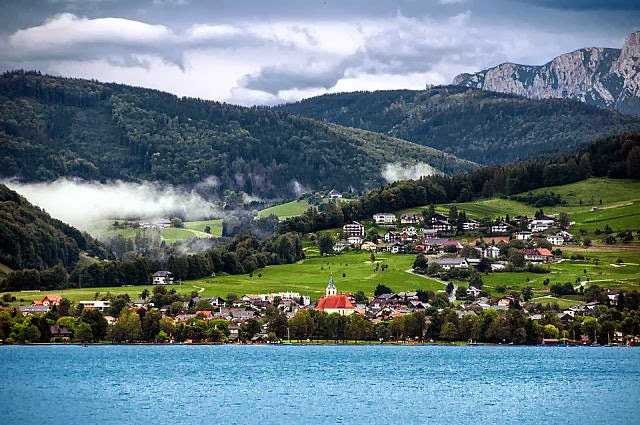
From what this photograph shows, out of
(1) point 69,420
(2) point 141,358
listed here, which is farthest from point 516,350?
(1) point 69,420

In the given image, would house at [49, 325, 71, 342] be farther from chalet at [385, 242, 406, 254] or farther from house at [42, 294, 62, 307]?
chalet at [385, 242, 406, 254]

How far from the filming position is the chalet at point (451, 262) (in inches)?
6909

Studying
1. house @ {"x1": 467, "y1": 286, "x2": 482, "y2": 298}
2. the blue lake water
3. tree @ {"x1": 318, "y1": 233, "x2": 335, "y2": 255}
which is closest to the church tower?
house @ {"x1": 467, "y1": 286, "x2": 482, "y2": 298}

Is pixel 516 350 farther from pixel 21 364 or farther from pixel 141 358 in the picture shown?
pixel 21 364

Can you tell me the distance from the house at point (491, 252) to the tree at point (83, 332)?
70.2 meters

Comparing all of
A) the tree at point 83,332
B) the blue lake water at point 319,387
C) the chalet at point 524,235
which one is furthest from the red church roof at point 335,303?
the chalet at point 524,235

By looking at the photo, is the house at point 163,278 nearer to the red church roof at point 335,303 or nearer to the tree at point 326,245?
the tree at point 326,245

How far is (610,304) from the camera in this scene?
149000 millimetres

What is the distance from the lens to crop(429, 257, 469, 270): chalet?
17550cm

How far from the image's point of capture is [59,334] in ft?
461

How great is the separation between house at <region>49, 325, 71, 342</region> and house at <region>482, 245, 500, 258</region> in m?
70.3

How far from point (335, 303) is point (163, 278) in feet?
122

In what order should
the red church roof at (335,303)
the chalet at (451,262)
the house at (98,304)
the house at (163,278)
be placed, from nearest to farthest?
the red church roof at (335,303) < the house at (98,304) < the chalet at (451,262) < the house at (163,278)

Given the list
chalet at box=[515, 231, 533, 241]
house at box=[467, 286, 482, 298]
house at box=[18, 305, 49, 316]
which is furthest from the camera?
chalet at box=[515, 231, 533, 241]
